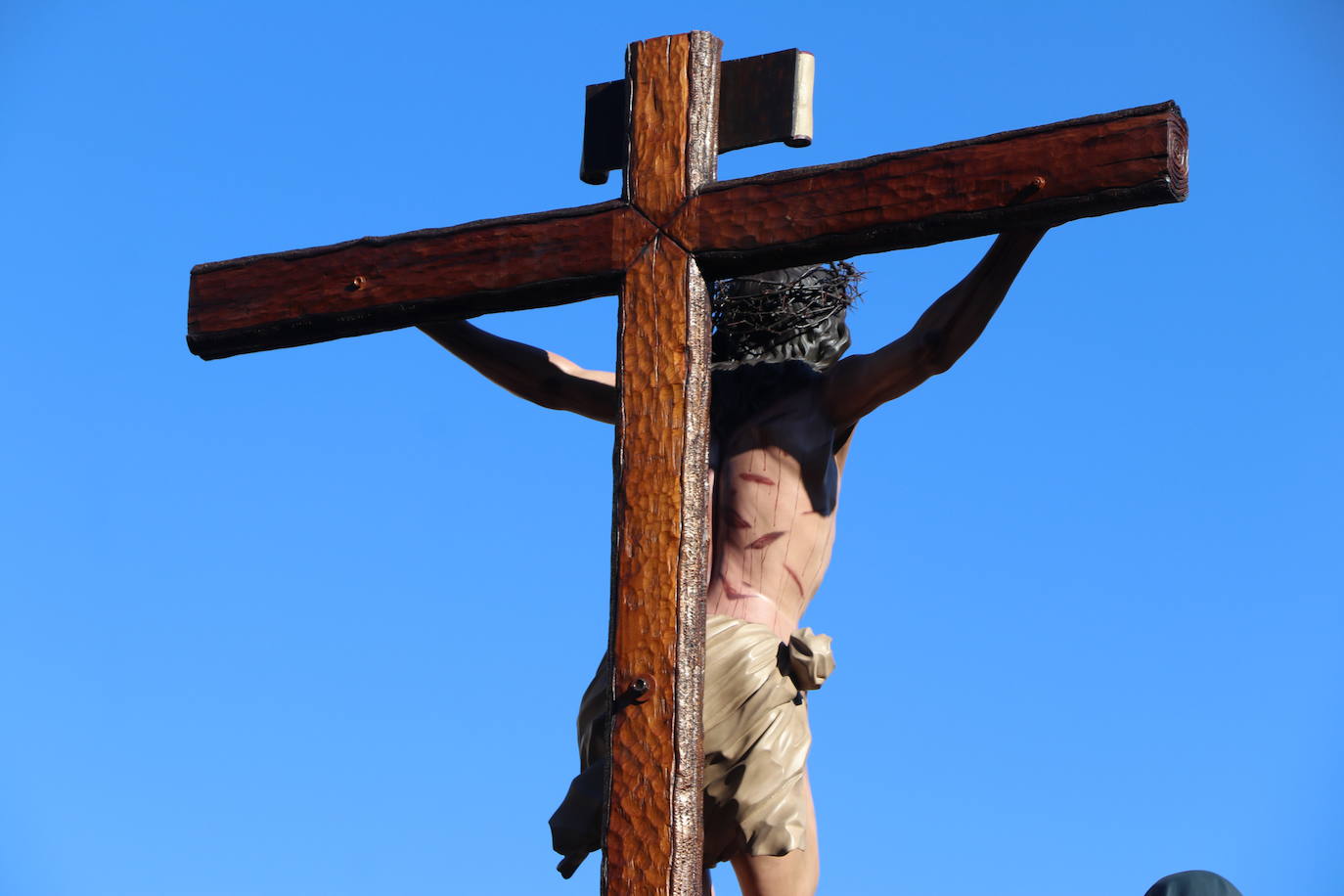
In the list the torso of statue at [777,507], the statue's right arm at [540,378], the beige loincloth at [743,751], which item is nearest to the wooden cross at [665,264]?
the statue's right arm at [540,378]

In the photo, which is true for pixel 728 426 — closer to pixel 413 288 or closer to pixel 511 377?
pixel 511 377

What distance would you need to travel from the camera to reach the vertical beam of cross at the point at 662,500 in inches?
190

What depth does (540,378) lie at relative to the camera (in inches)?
231

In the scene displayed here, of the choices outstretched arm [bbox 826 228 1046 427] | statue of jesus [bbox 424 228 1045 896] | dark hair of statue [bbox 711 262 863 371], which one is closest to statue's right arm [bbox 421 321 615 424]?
statue of jesus [bbox 424 228 1045 896]

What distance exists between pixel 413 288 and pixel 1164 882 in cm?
233

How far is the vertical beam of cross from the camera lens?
4.83 m

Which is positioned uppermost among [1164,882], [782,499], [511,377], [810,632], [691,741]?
[511,377]

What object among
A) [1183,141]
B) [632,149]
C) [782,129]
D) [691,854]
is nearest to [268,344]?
[632,149]

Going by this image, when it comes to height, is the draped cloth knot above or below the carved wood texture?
below

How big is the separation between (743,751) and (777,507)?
661mm

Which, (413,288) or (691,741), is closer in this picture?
(691,741)

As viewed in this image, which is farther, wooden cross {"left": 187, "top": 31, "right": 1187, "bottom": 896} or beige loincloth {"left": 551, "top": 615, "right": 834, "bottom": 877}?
beige loincloth {"left": 551, "top": 615, "right": 834, "bottom": 877}

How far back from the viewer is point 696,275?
203 inches

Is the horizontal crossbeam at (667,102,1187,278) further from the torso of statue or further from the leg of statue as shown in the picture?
the leg of statue
